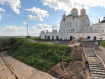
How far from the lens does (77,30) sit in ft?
101

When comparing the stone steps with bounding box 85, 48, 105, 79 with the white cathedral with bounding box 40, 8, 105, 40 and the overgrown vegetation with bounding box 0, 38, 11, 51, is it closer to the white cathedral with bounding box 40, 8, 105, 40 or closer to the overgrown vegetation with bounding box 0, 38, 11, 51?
the white cathedral with bounding box 40, 8, 105, 40

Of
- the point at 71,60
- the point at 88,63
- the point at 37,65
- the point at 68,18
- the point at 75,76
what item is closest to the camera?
the point at 75,76

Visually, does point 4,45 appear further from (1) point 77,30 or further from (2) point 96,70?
(2) point 96,70

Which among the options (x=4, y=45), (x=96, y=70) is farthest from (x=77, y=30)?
(x=4, y=45)

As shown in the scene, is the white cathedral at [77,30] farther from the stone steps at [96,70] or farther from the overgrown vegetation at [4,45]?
the overgrown vegetation at [4,45]

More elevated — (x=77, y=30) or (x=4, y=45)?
(x=77, y=30)

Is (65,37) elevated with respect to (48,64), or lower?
elevated

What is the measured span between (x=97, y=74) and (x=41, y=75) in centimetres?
779

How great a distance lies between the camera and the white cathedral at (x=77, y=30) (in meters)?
27.4

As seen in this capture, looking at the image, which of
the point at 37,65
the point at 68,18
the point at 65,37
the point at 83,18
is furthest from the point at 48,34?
the point at 37,65

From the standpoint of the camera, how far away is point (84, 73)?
10.1m

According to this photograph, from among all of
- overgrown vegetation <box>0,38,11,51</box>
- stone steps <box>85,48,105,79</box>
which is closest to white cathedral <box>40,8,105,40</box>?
stone steps <box>85,48,105,79</box>

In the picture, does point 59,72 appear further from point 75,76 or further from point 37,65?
point 37,65

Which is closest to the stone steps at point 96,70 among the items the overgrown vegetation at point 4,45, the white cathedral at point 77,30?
the white cathedral at point 77,30
